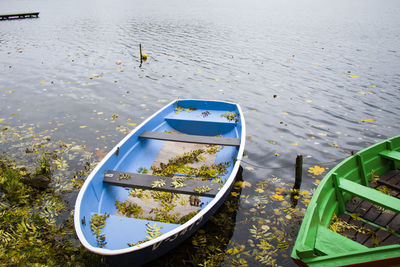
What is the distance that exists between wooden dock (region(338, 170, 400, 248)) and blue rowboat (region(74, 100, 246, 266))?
7.06 ft

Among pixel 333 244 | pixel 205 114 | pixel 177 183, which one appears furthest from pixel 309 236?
pixel 205 114

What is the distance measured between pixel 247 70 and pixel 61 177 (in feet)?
39.5

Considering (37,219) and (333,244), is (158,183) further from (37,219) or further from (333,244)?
(333,244)

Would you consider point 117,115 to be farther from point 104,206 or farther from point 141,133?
point 104,206

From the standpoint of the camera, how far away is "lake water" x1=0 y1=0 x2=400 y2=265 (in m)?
8.65

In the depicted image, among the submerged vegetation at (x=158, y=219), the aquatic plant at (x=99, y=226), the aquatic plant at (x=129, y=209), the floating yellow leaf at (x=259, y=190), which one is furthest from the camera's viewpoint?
the floating yellow leaf at (x=259, y=190)

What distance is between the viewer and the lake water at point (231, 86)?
8.65 meters

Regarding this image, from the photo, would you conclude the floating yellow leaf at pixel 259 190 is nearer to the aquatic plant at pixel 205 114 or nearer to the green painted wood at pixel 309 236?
the green painted wood at pixel 309 236

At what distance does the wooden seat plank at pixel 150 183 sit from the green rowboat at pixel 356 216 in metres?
1.71

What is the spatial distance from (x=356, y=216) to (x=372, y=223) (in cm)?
25

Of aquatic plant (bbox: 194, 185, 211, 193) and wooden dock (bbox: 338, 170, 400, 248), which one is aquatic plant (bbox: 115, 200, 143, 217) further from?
wooden dock (bbox: 338, 170, 400, 248)

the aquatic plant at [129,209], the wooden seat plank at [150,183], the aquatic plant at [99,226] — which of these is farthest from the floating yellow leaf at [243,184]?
the aquatic plant at [99,226]

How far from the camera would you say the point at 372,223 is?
15.7ft

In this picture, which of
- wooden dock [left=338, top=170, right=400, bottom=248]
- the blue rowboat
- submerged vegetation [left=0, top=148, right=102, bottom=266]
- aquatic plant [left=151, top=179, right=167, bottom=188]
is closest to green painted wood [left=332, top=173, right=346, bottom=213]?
wooden dock [left=338, top=170, right=400, bottom=248]
